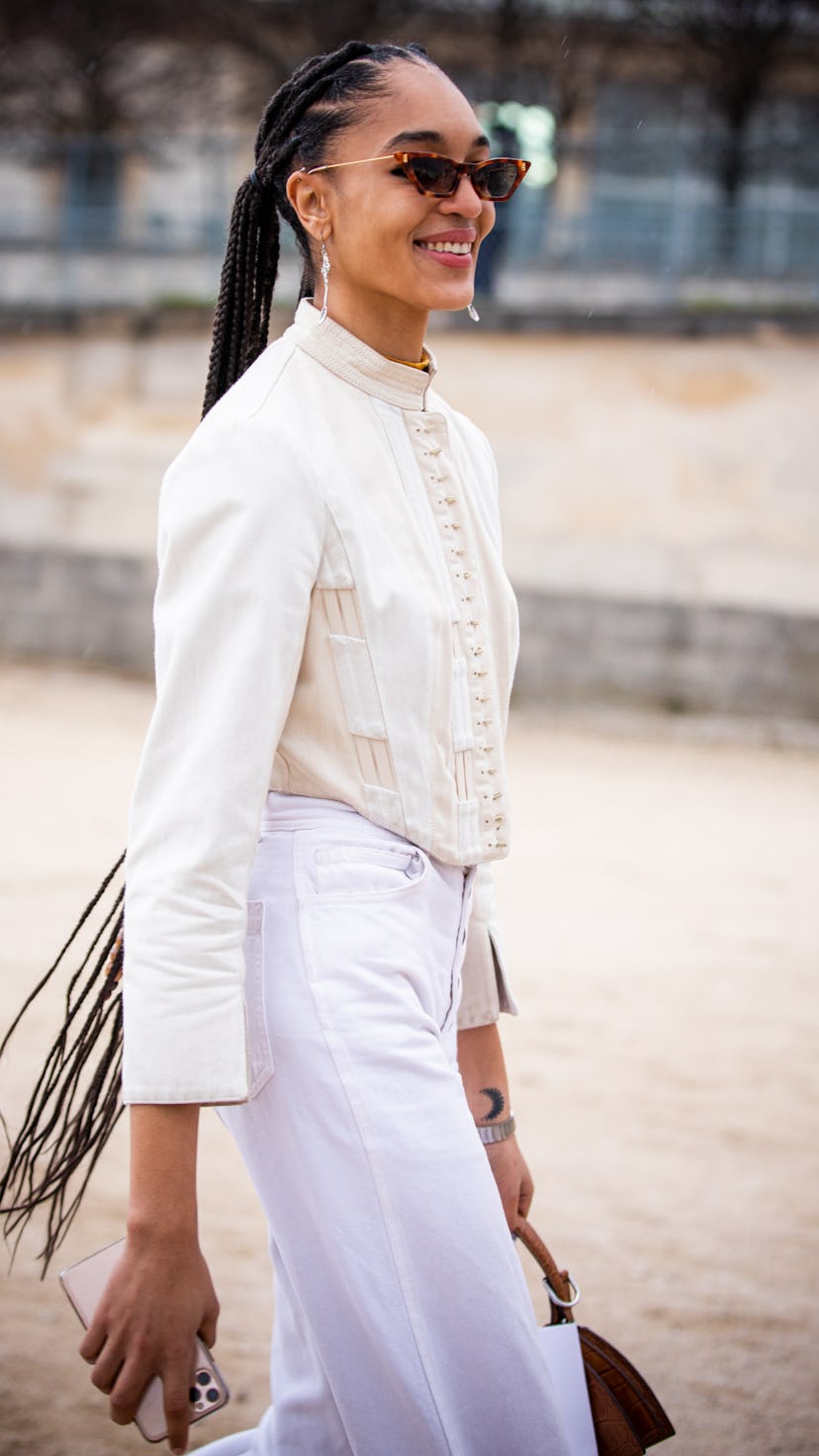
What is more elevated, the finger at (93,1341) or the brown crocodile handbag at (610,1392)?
the finger at (93,1341)

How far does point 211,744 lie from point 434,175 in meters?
0.78

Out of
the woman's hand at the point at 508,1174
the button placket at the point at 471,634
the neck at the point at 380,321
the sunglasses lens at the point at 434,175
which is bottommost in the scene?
the woman's hand at the point at 508,1174

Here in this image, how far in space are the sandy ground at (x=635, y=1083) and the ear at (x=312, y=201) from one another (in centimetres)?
235

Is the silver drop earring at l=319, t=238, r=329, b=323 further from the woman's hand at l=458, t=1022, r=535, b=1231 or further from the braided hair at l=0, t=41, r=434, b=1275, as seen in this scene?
the woman's hand at l=458, t=1022, r=535, b=1231

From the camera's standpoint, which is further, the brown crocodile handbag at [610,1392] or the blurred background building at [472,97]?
the blurred background building at [472,97]

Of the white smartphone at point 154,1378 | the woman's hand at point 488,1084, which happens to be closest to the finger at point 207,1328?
the white smartphone at point 154,1378

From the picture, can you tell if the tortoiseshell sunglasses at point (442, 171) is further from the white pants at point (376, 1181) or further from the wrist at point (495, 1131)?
the wrist at point (495, 1131)

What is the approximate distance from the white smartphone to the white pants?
134mm

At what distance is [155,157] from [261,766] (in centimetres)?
2040

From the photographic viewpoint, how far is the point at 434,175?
1.87m

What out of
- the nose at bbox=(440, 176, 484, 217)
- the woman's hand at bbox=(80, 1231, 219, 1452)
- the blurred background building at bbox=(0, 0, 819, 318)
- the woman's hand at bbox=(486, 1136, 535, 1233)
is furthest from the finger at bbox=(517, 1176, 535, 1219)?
the blurred background building at bbox=(0, 0, 819, 318)

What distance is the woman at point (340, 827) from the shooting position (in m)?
1.62

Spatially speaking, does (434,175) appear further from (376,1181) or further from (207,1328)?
(207,1328)

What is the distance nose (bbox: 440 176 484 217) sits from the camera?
1887 millimetres
